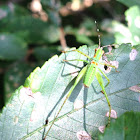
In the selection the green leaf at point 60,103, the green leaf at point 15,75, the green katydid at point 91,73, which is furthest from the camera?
the green leaf at point 15,75

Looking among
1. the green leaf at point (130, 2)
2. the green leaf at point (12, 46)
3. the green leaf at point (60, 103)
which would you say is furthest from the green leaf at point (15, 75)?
the green leaf at point (130, 2)

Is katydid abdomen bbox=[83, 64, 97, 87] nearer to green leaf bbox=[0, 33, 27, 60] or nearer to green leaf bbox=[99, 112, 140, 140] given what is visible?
green leaf bbox=[99, 112, 140, 140]

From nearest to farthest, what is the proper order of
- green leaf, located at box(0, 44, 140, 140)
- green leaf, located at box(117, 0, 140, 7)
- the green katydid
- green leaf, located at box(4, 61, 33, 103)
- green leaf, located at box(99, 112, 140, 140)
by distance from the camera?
green leaf, located at box(99, 112, 140, 140) → green leaf, located at box(0, 44, 140, 140) → the green katydid → green leaf, located at box(117, 0, 140, 7) → green leaf, located at box(4, 61, 33, 103)

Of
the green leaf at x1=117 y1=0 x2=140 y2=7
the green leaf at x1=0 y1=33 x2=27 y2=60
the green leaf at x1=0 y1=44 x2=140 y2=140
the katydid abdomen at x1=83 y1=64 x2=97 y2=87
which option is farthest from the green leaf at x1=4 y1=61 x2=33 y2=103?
the green leaf at x1=117 y1=0 x2=140 y2=7

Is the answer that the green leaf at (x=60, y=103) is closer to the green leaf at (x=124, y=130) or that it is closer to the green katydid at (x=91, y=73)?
the green katydid at (x=91, y=73)

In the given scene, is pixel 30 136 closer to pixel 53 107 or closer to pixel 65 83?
pixel 53 107

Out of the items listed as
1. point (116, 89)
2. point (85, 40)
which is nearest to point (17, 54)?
point (85, 40)
